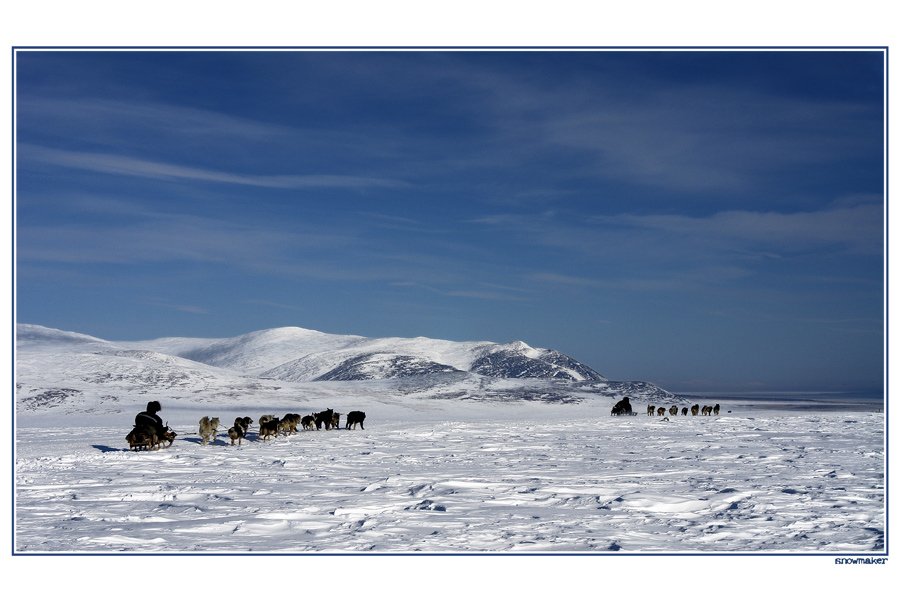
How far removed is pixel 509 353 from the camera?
10662cm

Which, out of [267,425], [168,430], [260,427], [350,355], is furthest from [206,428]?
[350,355]

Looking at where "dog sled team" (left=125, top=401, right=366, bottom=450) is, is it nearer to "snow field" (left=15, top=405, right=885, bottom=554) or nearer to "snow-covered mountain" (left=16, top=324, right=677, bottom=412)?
"snow field" (left=15, top=405, right=885, bottom=554)

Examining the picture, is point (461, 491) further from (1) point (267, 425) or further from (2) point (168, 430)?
(1) point (267, 425)

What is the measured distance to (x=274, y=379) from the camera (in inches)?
2729

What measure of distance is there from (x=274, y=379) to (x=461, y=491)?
57.7 meters

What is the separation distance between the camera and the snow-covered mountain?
50.1 m

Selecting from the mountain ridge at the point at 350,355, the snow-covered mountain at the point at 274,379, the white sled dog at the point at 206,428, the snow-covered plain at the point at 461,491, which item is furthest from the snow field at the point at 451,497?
the mountain ridge at the point at 350,355

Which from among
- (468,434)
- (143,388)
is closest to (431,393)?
(143,388)

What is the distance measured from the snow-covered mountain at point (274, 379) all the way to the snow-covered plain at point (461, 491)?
1996 cm

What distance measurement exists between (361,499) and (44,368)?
173ft

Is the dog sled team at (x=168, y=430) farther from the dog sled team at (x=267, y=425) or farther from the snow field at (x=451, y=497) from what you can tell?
the snow field at (x=451, y=497)

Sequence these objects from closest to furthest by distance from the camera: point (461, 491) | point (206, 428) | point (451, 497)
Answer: point (451, 497) → point (461, 491) → point (206, 428)

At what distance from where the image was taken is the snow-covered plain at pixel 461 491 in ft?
32.7

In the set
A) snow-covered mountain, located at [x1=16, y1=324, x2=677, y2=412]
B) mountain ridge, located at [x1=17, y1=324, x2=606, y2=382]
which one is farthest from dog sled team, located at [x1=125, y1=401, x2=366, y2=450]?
mountain ridge, located at [x1=17, y1=324, x2=606, y2=382]
